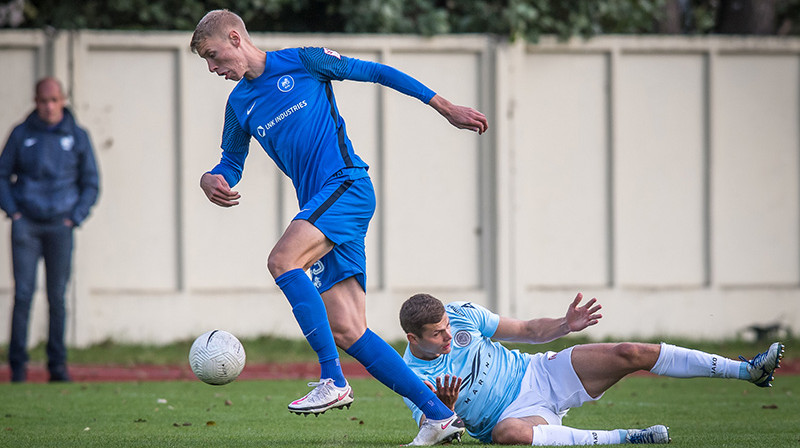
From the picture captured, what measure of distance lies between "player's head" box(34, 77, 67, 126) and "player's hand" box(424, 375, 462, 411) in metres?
6.10

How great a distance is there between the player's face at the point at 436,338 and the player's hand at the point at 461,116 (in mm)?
1000

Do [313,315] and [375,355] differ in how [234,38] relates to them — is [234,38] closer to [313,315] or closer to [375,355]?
[313,315]

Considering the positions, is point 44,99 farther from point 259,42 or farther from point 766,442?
point 766,442

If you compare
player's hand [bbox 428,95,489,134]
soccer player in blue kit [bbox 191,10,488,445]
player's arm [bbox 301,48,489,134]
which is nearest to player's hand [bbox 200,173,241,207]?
soccer player in blue kit [bbox 191,10,488,445]

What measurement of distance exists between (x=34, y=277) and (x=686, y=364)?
6.76 metres

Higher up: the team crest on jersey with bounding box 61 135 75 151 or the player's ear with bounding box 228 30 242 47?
the player's ear with bounding box 228 30 242 47

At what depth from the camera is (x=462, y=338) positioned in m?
6.26

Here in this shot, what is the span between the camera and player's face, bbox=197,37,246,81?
242 inches

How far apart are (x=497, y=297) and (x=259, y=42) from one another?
4.06 meters

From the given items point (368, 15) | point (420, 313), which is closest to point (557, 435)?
point (420, 313)

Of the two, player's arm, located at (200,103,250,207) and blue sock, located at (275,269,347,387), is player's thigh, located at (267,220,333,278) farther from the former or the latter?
player's arm, located at (200,103,250,207)

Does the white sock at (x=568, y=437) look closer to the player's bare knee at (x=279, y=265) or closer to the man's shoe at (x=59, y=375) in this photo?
the player's bare knee at (x=279, y=265)

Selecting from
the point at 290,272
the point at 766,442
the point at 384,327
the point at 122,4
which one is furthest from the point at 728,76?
the point at 290,272

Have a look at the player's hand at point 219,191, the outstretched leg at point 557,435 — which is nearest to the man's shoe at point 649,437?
the outstretched leg at point 557,435
